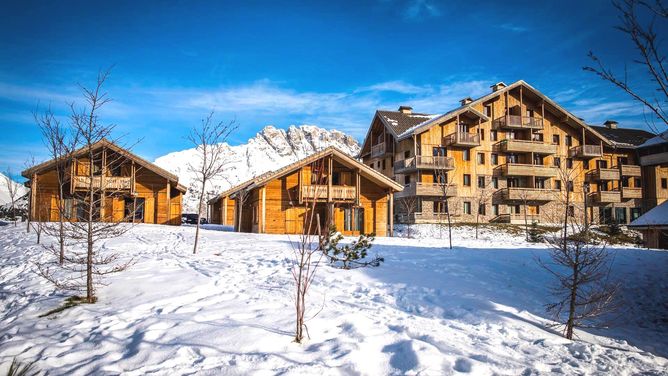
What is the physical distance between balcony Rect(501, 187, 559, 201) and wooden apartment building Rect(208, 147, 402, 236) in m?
16.3

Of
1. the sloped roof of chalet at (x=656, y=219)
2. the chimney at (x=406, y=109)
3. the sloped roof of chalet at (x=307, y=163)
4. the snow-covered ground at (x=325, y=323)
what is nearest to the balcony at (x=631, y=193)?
the chimney at (x=406, y=109)

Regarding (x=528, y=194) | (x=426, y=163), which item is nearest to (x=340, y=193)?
(x=426, y=163)

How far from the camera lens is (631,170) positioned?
140ft

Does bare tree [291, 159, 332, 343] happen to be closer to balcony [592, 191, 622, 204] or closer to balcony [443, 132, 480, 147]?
balcony [443, 132, 480, 147]

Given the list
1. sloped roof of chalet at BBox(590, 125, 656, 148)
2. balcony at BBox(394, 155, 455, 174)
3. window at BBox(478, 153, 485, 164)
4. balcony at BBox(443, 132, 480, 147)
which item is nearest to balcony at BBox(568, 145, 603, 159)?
sloped roof of chalet at BBox(590, 125, 656, 148)

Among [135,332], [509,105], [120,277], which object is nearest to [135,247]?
[120,277]

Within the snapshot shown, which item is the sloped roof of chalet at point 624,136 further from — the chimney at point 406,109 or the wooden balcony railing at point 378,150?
the wooden balcony railing at point 378,150

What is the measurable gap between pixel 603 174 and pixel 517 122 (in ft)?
37.3

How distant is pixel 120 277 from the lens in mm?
10070

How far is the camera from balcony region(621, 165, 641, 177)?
42469 mm

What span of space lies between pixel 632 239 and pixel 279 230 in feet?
87.9

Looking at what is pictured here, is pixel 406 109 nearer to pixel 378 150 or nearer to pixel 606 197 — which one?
pixel 378 150

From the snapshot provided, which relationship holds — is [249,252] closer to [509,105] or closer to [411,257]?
[411,257]

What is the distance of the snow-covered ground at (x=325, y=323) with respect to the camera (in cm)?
551
